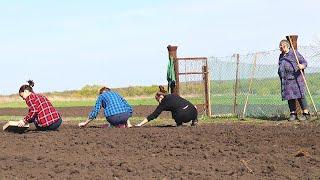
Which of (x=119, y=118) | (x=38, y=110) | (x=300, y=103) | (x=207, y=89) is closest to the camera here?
(x=38, y=110)

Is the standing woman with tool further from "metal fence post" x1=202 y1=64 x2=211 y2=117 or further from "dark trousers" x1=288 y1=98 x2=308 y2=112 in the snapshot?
"metal fence post" x1=202 y1=64 x2=211 y2=117

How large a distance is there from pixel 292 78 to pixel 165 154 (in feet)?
23.0

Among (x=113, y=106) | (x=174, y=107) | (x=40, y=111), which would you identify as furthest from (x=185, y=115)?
(x=40, y=111)

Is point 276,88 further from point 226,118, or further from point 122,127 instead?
point 122,127

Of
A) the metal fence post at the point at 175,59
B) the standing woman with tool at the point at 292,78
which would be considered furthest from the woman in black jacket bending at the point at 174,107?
the metal fence post at the point at 175,59

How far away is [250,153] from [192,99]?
42.3ft

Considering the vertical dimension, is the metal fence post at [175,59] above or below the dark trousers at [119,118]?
above

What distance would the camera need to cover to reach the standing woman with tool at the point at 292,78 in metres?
16.0

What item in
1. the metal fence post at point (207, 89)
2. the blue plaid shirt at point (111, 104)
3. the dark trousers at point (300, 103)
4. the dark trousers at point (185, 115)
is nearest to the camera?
the dark trousers at point (185, 115)

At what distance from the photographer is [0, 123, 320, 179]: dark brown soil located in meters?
8.21

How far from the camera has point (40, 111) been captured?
1417 cm

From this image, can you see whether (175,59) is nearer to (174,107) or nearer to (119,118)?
(119,118)

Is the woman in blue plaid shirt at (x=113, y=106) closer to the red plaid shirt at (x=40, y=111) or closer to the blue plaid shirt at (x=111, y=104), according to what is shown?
the blue plaid shirt at (x=111, y=104)

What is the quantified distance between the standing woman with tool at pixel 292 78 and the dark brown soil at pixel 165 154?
3027 millimetres
